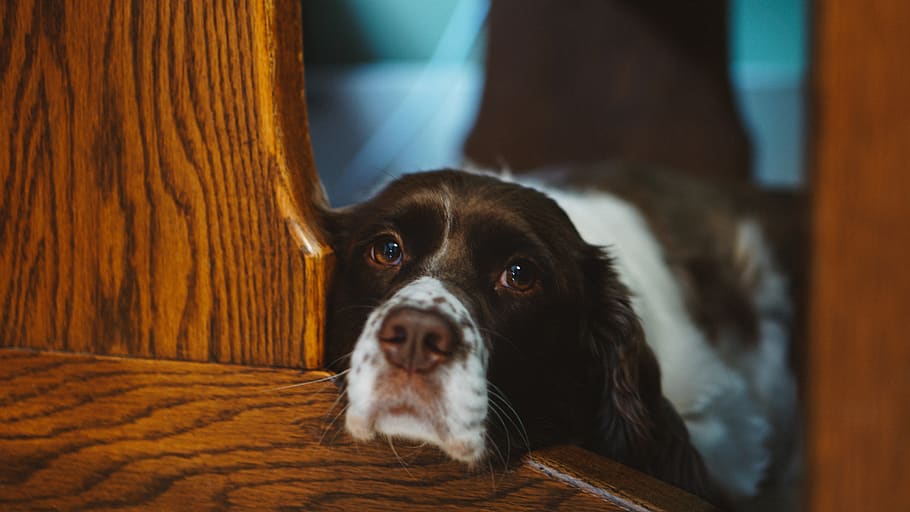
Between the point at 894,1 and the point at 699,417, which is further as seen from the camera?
the point at 699,417

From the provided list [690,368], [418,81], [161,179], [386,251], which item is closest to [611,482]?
[386,251]

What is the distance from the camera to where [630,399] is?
4.68ft

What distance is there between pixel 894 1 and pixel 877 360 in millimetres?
250

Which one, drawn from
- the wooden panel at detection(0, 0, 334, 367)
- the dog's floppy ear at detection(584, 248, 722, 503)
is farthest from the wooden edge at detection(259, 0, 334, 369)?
the dog's floppy ear at detection(584, 248, 722, 503)

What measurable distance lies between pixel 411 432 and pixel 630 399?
49 cm

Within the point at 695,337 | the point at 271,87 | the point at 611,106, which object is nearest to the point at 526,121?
the point at 611,106

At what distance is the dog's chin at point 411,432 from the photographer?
1070 mm

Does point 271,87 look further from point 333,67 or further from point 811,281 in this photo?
point 333,67

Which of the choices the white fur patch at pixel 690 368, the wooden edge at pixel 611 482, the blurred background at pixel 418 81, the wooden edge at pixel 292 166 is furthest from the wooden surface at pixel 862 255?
the blurred background at pixel 418 81

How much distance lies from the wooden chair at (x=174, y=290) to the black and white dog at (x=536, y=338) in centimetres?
8

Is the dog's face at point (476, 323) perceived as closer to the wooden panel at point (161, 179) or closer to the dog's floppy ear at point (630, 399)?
the dog's floppy ear at point (630, 399)

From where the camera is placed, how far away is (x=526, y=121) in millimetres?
3414

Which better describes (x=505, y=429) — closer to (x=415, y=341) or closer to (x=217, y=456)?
(x=415, y=341)

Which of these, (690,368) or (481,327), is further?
(690,368)
